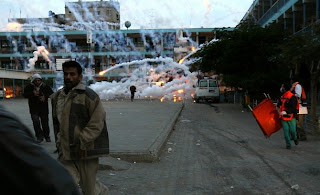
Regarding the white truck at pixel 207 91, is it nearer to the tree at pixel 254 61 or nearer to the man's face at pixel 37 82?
the tree at pixel 254 61

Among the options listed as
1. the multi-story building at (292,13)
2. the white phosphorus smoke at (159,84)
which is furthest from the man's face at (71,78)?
the white phosphorus smoke at (159,84)

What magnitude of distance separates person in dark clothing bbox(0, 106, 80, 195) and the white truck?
31261 mm

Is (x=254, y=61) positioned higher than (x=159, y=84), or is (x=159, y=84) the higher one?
(x=254, y=61)

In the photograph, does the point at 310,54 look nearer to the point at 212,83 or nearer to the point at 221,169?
the point at 221,169

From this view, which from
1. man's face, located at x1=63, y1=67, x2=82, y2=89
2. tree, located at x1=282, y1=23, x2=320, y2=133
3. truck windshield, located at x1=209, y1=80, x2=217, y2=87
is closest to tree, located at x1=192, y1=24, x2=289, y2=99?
tree, located at x1=282, y1=23, x2=320, y2=133

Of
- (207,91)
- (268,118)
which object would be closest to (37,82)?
(268,118)

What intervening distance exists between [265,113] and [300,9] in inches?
675

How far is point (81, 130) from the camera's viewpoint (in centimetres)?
365

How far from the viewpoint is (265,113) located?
945 centimetres

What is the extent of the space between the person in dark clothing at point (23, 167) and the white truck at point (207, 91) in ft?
103

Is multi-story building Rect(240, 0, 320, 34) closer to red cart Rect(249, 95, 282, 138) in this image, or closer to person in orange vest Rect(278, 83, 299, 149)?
red cart Rect(249, 95, 282, 138)

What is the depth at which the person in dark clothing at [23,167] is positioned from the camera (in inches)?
39.0

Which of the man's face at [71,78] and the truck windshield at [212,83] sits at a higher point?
the man's face at [71,78]

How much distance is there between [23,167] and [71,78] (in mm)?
2895
